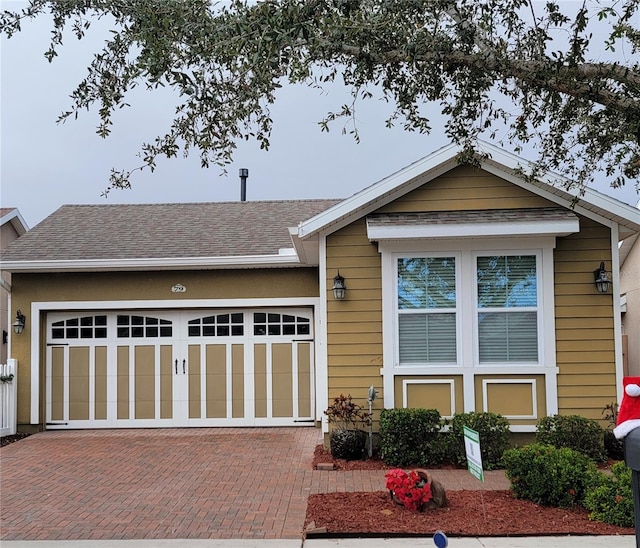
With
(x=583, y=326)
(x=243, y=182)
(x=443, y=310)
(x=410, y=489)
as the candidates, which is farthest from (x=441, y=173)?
(x=243, y=182)

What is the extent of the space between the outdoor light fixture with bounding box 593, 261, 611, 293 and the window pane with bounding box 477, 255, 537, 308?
0.85 metres

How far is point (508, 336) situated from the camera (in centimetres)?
927

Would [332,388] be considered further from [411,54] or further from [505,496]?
[411,54]

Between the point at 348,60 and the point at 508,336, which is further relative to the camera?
the point at 508,336

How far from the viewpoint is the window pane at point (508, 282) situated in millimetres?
9273

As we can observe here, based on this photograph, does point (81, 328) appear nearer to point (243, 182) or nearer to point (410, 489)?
point (410, 489)

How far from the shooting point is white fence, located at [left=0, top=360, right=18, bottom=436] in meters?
11.6

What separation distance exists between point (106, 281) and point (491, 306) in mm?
7136

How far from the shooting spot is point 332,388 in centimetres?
945

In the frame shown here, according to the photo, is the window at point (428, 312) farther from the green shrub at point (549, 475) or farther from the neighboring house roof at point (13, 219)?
the neighboring house roof at point (13, 219)

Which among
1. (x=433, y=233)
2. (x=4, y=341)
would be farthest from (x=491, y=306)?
(x=4, y=341)

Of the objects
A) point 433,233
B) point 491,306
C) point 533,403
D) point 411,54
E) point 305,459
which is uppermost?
point 411,54

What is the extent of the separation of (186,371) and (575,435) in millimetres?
6978

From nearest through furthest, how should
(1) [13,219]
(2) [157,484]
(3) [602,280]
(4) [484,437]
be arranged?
(2) [157,484] → (4) [484,437] → (3) [602,280] → (1) [13,219]
